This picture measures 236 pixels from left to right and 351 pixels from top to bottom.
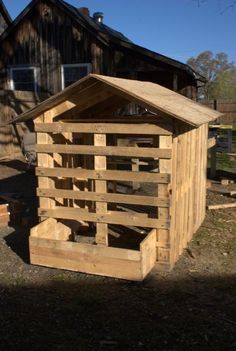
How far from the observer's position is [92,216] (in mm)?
5797

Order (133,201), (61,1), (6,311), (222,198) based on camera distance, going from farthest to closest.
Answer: (61,1) < (222,198) < (133,201) < (6,311)

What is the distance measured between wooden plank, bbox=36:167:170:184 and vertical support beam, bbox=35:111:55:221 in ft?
0.32

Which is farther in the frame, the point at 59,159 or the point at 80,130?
the point at 59,159

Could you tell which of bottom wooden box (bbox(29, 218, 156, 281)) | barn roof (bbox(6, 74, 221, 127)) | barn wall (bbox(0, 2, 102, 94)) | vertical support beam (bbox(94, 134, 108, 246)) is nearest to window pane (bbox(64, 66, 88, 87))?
barn wall (bbox(0, 2, 102, 94))

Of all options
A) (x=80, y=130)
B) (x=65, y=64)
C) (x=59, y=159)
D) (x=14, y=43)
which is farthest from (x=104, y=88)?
(x=14, y=43)

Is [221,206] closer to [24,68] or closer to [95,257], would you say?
[95,257]

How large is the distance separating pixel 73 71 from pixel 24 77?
2376mm

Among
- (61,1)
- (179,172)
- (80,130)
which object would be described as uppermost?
(61,1)

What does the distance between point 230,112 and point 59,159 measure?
24.6 m

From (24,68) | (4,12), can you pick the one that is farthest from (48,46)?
(4,12)

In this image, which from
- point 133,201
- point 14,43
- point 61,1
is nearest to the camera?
point 133,201

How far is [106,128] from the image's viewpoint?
559cm

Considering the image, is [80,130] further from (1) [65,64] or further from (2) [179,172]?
(1) [65,64]

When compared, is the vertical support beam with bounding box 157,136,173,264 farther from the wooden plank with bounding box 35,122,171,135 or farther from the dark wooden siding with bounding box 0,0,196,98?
the dark wooden siding with bounding box 0,0,196,98
